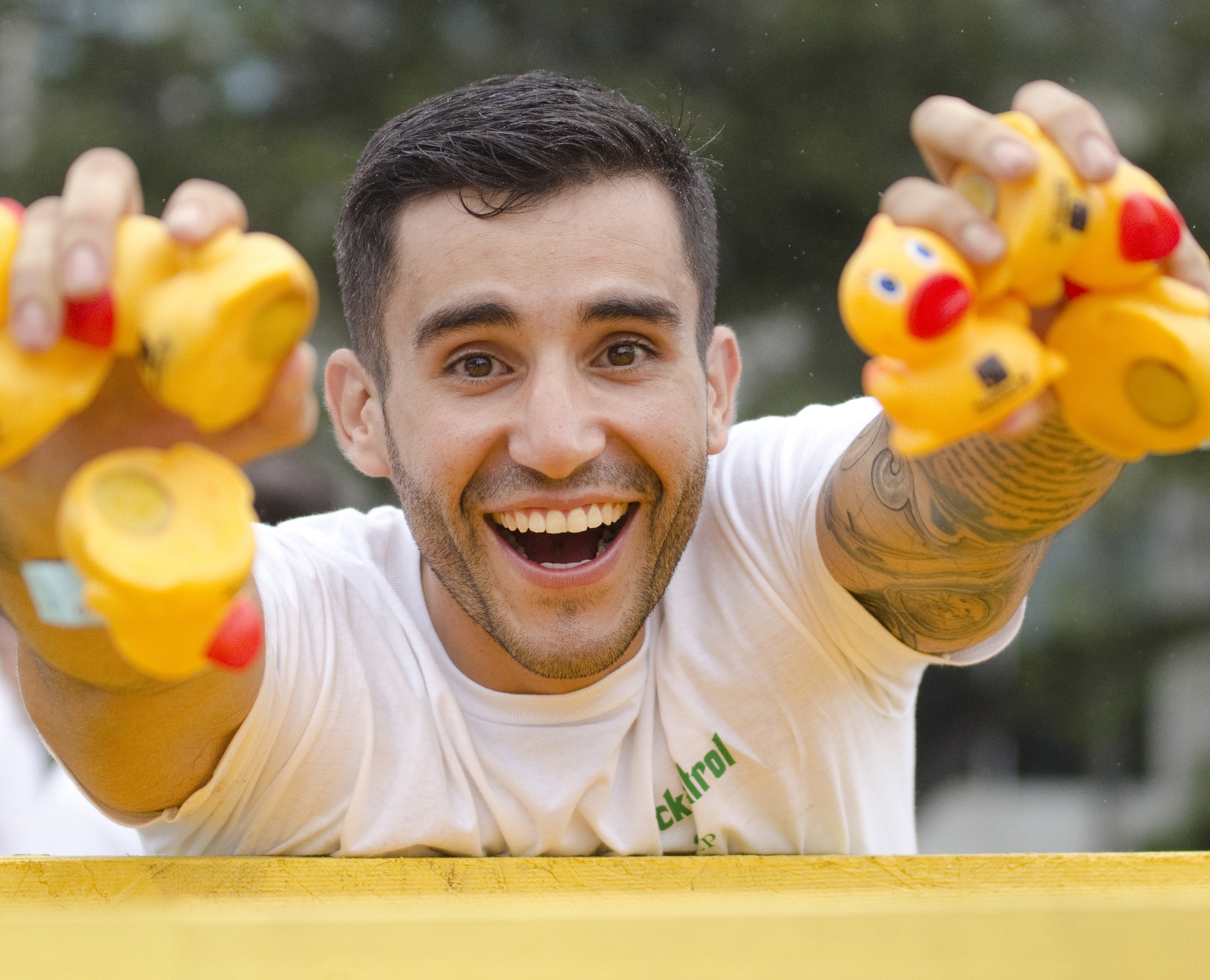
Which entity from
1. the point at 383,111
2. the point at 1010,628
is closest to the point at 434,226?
the point at 1010,628

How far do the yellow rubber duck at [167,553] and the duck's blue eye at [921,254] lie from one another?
59 centimetres

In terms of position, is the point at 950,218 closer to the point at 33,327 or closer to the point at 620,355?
the point at 620,355

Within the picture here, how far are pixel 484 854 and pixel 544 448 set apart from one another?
590mm

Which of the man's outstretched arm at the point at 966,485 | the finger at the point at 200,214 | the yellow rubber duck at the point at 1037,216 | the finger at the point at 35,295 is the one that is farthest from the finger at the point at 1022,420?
the finger at the point at 35,295

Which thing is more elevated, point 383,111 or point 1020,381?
point 383,111

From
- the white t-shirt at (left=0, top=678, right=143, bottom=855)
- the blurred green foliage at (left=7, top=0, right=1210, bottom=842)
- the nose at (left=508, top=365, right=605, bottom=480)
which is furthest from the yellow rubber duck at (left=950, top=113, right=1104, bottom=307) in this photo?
the blurred green foliage at (left=7, top=0, right=1210, bottom=842)

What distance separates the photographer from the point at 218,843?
1.83 meters

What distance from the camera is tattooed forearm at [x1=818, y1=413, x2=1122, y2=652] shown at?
4.91 ft

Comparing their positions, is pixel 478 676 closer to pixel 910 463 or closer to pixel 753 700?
pixel 753 700

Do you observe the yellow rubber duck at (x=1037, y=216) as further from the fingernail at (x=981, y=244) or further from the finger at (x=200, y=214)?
the finger at (x=200, y=214)

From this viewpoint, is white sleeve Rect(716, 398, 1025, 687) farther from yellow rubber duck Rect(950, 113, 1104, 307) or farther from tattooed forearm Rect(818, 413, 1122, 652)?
yellow rubber duck Rect(950, 113, 1104, 307)

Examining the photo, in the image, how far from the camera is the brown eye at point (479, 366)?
1.75m

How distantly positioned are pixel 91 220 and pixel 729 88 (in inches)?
226

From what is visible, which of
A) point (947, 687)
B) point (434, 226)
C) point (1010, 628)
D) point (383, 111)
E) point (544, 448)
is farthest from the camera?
point (947, 687)
